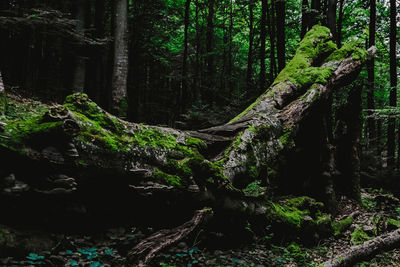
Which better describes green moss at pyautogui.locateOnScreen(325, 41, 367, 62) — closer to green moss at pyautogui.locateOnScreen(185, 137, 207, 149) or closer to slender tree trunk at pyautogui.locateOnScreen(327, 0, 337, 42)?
slender tree trunk at pyautogui.locateOnScreen(327, 0, 337, 42)

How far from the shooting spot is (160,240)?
3.37 m

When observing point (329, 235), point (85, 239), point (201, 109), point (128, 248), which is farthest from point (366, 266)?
point (201, 109)

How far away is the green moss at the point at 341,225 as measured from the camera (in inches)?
250

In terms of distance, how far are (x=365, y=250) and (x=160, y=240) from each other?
3.29 m

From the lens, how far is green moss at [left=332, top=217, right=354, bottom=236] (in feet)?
20.9

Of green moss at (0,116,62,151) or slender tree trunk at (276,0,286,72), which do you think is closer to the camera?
green moss at (0,116,62,151)

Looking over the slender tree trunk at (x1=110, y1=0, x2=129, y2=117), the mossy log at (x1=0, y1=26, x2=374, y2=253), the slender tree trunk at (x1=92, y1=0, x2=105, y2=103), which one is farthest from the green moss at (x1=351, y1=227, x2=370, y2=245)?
the slender tree trunk at (x1=92, y1=0, x2=105, y2=103)

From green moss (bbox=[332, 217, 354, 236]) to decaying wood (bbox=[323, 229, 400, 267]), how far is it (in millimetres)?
1644

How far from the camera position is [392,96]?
12.0 metres

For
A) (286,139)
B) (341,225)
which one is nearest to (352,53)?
(286,139)

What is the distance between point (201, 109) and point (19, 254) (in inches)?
427

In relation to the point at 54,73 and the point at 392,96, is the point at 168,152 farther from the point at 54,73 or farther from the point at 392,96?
the point at 54,73

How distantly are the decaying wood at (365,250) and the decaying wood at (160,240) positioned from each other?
1.82 metres

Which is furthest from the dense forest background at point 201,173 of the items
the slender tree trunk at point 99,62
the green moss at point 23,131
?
the slender tree trunk at point 99,62
